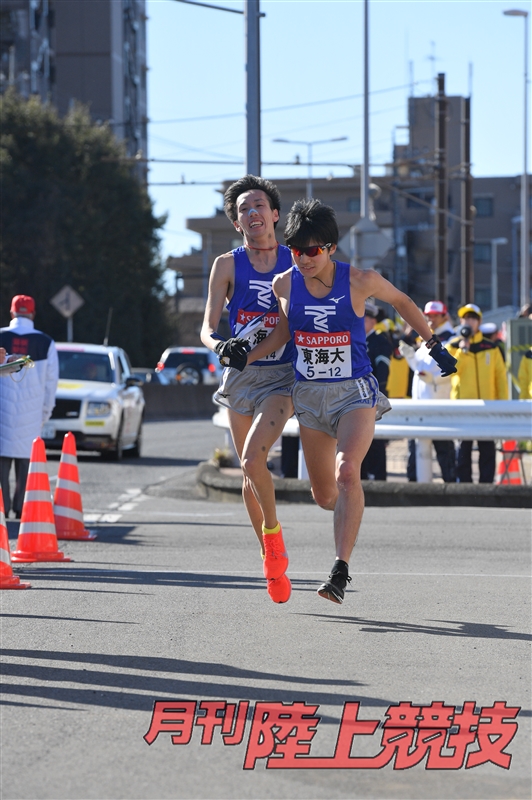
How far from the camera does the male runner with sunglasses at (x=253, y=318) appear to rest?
7.36m

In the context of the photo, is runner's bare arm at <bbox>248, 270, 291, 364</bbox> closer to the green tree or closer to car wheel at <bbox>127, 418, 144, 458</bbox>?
car wheel at <bbox>127, 418, 144, 458</bbox>

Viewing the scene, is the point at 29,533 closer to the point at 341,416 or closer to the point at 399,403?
the point at 341,416

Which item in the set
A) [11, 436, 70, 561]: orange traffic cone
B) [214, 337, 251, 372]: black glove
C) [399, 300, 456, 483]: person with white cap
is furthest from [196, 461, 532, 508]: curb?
[214, 337, 251, 372]: black glove

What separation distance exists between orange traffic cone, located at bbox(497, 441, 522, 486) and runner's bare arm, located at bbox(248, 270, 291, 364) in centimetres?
834

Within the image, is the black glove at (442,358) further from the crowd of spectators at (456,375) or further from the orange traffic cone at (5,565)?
the crowd of spectators at (456,375)

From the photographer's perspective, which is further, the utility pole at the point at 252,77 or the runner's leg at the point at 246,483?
the utility pole at the point at 252,77

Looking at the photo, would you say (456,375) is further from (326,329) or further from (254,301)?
(326,329)

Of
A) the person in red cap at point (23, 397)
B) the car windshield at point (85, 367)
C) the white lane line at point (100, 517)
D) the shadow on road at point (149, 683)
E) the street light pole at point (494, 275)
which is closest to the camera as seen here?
the shadow on road at point (149, 683)

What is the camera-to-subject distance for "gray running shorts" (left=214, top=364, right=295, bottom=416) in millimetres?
7449

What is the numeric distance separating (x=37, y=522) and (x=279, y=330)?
3300 millimetres

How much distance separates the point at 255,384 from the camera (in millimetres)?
7484

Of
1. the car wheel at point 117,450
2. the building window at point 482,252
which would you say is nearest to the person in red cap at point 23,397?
the car wheel at point 117,450

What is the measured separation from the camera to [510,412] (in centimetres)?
1354

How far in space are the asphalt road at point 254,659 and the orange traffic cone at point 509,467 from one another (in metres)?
4.24
